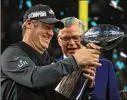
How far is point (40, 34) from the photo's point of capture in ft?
5.10

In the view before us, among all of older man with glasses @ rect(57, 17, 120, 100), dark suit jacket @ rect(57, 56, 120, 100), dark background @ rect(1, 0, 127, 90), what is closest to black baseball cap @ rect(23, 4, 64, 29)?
older man with glasses @ rect(57, 17, 120, 100)

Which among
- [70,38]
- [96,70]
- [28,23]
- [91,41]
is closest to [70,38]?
[70,38]

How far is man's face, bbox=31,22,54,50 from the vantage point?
5.09ft

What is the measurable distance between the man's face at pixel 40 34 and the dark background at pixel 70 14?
134 centimetres

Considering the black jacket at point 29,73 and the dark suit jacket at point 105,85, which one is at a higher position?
the black jacket at point 29,73

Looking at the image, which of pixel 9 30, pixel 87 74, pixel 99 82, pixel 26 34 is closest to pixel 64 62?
pixel 87 74

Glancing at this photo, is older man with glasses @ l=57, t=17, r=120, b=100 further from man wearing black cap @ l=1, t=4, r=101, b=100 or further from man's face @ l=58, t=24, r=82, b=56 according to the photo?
man wearing black cap @ l=1, t=4, r=101, b=100

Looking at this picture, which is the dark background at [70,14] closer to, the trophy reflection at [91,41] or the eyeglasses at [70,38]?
the eyeglasses at [70,38]

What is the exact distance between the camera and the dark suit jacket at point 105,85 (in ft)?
6.26

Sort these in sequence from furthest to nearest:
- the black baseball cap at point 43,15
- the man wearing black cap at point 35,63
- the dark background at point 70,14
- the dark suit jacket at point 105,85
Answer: the dark background at point 70,14 < the dark suit jacket at point 105,85 < the black baseball cap at point 43,15 < the man wearing black cap at point 35,63

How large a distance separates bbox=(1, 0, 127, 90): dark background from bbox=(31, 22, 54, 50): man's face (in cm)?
134

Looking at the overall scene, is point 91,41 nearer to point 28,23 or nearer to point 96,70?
point 28,23

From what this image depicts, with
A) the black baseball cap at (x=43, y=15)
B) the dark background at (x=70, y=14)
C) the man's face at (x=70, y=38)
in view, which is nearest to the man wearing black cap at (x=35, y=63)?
the black baseball cap at (x=43, y=15)

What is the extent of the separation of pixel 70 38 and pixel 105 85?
299 millimetres
